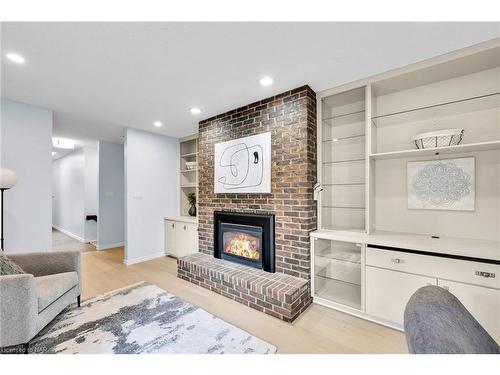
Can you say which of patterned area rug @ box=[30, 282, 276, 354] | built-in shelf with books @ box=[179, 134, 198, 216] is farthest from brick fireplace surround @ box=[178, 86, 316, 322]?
built-in shelf with books @ box=[179, 134, 198, 216]

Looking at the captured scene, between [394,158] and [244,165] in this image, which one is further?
[244,165]

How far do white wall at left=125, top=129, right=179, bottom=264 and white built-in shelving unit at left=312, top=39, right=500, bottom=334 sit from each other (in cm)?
317

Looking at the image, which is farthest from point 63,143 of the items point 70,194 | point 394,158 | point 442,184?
point 442,184

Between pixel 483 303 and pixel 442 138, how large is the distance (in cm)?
135

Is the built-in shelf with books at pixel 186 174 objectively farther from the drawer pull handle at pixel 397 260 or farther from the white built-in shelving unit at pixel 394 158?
the drawer pull handle at pixel 397 260

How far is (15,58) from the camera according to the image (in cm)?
180

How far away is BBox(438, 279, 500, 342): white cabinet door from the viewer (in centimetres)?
156

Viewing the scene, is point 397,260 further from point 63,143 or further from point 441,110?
point 63,143

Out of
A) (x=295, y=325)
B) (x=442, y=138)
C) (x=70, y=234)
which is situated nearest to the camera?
(x=442, y=138)

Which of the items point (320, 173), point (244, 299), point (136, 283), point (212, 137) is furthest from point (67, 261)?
point (320, 173)

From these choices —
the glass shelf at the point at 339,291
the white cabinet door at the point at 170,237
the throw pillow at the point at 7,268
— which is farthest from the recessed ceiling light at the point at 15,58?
the glass shelf at the point at 339,291

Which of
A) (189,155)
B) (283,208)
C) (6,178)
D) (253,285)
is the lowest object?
(253,285)

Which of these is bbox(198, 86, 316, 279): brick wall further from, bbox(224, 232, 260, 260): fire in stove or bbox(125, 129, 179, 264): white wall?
bbox(125, 129, 179, 264): white wall

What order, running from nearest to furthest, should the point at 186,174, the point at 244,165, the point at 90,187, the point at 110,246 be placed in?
the point at 244,165 → the point at 186,174 → the point at 110,246 → the point at 90,187
